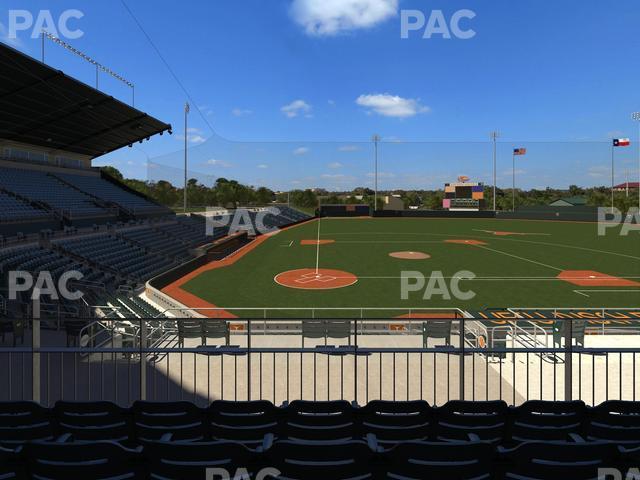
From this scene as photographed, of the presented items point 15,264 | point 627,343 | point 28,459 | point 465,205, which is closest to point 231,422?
point 28,459

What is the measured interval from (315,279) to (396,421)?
74.6 ft

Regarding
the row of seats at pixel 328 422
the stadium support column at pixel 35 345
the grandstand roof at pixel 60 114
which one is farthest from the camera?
the grandstand roof at pixel 60 114

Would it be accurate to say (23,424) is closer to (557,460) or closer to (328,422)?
(328,422)

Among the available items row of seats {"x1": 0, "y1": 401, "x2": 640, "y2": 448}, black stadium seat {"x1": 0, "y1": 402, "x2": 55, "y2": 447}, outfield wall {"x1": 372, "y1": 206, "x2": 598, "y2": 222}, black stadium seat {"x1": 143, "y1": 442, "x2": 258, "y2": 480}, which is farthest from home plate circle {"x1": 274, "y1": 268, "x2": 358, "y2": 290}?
outfield wall {"x1": 372, "y1": 206, "x2": 598, "y2": 222}

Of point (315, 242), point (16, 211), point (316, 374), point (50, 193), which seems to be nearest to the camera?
point (316, 374)

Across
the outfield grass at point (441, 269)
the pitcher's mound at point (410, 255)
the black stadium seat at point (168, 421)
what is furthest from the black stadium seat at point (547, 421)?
the pitcher's mound at point (410, 255)

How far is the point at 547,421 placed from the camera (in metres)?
4.52

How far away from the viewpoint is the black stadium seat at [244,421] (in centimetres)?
418

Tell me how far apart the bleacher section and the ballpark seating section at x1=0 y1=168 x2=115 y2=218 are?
225cm

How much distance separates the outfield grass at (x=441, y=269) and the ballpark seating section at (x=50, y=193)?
44.3 ft

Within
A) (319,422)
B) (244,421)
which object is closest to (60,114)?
(244,421)

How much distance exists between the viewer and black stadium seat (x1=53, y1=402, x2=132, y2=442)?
13.6 feet

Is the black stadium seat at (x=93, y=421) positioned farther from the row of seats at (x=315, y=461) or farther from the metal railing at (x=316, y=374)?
the metal railing at (x=316, y=374)

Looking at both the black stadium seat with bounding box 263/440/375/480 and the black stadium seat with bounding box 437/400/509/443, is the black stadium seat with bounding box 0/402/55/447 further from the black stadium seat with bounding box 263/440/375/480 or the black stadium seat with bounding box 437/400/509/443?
the black stadium seat with bounding box 437/400/509/443
